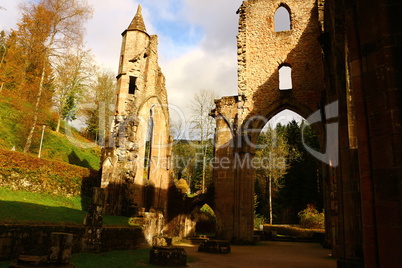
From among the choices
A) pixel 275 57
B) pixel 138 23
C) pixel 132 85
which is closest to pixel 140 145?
pixel 132 85

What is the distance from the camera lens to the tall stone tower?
12859 mm

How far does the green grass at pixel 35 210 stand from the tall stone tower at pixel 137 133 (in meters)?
1.79

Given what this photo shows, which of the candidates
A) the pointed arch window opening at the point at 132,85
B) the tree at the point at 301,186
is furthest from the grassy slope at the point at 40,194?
the tree at the point at 301,186

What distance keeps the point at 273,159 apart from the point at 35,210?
24237mm

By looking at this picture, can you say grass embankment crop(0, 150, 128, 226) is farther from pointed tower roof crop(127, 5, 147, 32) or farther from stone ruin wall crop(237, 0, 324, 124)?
stone ruin wall crop(237, 0, 324, 124)

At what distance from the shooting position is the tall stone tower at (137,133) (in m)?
12.9

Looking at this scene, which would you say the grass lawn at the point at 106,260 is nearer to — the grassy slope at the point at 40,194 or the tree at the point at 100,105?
the grassy slope at the point at 40,194

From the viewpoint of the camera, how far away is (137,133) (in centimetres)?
1493

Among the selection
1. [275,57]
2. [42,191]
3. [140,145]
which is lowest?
[42,191]

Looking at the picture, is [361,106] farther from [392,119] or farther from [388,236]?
[388,236]

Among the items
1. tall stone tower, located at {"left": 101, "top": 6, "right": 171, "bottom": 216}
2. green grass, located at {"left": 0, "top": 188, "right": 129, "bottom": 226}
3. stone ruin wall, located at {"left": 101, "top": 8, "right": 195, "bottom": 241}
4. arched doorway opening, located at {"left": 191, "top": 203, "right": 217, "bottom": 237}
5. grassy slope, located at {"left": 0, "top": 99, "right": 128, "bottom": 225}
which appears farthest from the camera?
arched doorway opening, located at {"left": 191, "top": 203, "right": 217, "bottom": 237}

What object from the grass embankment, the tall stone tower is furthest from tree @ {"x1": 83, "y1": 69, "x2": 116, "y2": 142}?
the grass embankment

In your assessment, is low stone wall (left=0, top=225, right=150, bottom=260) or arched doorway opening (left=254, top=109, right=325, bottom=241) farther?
arched doorway opening (left=254, top=109, right=325, bottom=241)

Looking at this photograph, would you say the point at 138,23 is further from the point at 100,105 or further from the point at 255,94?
the point at 100,105
